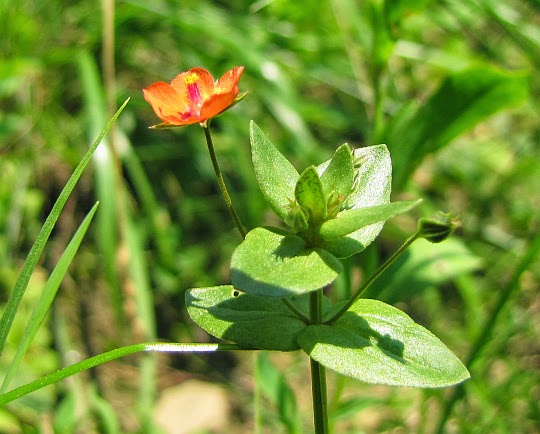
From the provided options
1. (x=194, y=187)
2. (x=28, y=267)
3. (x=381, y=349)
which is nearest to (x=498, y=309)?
(x=381, y=349)

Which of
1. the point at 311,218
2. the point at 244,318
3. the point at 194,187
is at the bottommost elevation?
the point at 194,187

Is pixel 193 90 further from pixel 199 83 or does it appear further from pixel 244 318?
pixel 244 318

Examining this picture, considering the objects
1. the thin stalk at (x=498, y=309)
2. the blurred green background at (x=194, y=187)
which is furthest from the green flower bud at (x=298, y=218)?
the blurred green background at (x=194, y=187)

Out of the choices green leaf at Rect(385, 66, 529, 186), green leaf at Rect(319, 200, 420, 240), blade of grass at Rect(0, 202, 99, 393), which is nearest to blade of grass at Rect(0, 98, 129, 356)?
blade of grass at Rect(0, 202, 99, 393)

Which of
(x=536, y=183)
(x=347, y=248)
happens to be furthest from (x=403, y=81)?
(x=347, y=248)

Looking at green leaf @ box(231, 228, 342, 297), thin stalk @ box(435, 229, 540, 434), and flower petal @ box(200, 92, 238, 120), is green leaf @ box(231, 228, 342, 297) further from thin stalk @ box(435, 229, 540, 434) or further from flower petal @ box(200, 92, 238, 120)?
thin stalk @ box(435, 229, 540, 434)

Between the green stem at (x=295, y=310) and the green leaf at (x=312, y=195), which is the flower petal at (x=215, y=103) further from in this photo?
the green stem at (x=295, y=310)
